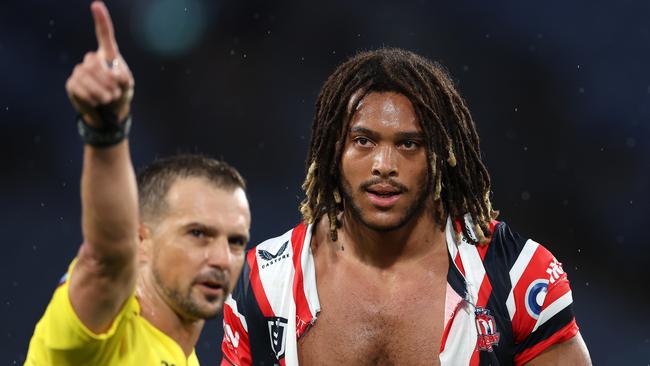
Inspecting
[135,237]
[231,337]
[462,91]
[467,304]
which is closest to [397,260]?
[467,304]

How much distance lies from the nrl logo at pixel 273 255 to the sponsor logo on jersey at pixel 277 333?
0.70 feet

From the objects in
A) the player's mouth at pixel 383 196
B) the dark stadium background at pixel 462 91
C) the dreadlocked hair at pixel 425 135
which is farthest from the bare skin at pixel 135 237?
the dark stadium background at pixel 462 91

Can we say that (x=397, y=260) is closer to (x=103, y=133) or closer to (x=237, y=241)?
(x=237, y=241)

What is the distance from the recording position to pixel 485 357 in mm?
3430

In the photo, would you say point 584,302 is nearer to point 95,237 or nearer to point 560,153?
point 560,153

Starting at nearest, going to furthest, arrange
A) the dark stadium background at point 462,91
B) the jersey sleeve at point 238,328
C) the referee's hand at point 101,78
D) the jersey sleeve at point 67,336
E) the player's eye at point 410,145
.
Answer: the referee's hand at point 101,78 < the jersey sleeve at point 67,336 < the player's eye at point 410,145 < the jersey sleeve at point 238,328 < the dark stadium background at point 462,91

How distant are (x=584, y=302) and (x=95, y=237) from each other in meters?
4.17

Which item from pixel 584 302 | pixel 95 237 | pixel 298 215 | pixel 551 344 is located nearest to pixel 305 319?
pixel 551 344

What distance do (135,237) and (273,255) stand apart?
1.77 m

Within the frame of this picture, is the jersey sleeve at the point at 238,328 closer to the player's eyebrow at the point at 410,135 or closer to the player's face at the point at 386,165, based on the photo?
the player's face at the point at 386,165

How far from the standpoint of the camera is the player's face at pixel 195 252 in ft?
7.20

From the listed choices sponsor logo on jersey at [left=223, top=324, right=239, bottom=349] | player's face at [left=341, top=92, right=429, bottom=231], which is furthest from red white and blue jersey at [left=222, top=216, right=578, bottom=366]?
player's face at [left=341, top=92, right=429, bottom=231]

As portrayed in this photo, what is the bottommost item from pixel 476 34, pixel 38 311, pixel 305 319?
pixel 305 319

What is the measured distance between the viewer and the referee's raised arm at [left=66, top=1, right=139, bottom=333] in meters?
1.83
